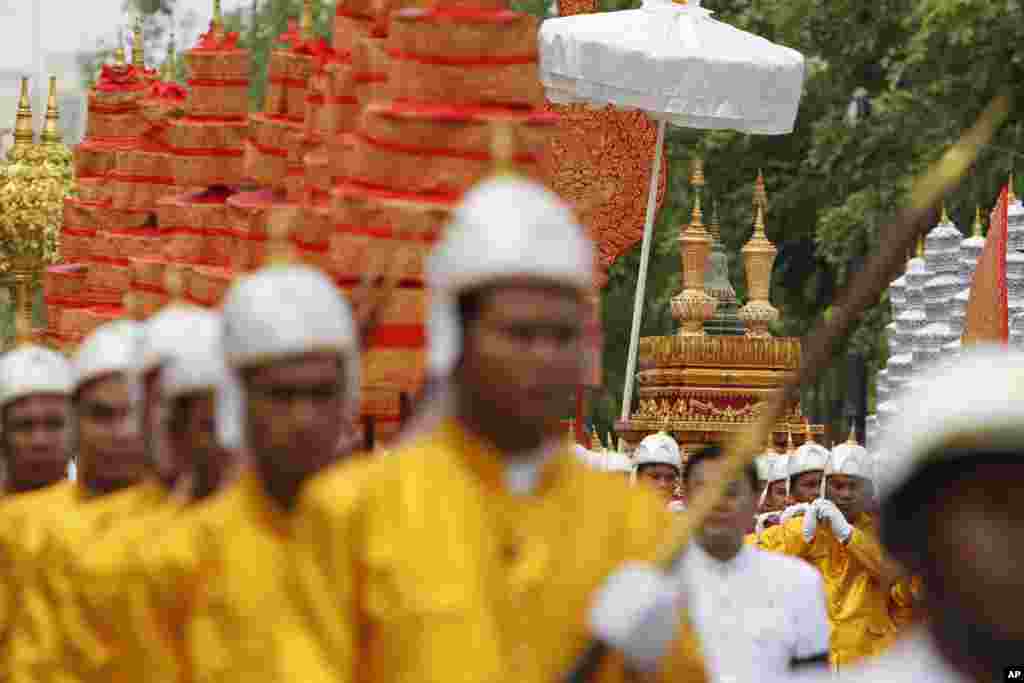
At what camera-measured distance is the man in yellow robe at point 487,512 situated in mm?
5148

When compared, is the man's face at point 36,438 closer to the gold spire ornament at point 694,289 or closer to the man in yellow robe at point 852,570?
the man in yellow robe at point 852,570

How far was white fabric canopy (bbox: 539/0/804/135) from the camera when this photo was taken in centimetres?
1861

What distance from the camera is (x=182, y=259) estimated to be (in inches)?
400

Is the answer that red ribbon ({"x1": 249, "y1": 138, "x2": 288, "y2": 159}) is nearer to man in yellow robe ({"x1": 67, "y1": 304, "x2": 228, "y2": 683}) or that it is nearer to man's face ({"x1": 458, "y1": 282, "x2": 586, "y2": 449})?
man in yellow robe ({"x1": 67, "y1": 304, "x2": 228, "y2": 683})

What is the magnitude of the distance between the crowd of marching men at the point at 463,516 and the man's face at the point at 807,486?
9.24m

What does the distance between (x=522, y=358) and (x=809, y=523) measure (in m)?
9.44

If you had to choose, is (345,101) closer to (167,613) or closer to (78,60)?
(167,613)

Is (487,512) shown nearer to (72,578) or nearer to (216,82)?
(72,578)

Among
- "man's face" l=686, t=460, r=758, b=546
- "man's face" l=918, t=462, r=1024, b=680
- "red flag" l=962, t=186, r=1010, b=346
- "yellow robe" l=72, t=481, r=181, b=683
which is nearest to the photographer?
"man's face" l=918, t=462, r=1024, b=680

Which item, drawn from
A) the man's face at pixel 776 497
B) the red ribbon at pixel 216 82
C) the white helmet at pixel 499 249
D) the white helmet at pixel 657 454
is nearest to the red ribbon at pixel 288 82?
the red ribbon at pixel 216 82

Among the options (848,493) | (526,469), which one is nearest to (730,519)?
(526,469)

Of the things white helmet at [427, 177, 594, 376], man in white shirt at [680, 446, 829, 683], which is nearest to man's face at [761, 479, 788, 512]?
man in white shirt at [680, 446, 829, 683]

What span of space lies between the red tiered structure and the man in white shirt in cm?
118

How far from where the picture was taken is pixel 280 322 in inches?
226
